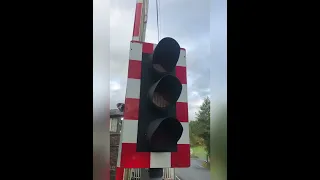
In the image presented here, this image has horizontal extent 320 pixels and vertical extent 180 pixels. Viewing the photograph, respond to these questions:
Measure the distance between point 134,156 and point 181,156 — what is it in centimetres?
16

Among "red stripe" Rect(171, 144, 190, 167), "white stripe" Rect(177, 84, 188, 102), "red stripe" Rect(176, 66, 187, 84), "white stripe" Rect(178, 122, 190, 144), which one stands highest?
"red stripe" Rect(176, 66, 187, 84)

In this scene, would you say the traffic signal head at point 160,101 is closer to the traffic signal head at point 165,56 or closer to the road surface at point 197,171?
the traffic signal head at point 165,56

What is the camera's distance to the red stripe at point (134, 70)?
31.8 inches

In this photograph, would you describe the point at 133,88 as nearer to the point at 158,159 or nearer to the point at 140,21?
the point at 158,159

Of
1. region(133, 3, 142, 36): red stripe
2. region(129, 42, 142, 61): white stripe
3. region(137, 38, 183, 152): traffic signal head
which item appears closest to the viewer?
region(137, 38, 183, 152): traffic signal head

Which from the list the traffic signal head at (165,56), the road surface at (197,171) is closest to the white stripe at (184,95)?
the traffic signal head at (165,56)

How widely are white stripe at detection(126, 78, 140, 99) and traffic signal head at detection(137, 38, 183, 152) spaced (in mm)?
13

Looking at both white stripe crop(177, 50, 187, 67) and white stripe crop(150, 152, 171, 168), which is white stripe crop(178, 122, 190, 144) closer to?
white stripe crop(150, 152, 171, 168)

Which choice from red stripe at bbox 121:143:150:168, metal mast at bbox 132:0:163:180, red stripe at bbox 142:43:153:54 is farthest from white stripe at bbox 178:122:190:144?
metal mast at bbox 132:0:163:180

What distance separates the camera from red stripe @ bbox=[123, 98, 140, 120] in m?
0.78

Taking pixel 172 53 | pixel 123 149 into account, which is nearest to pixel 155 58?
pixel 172 53
